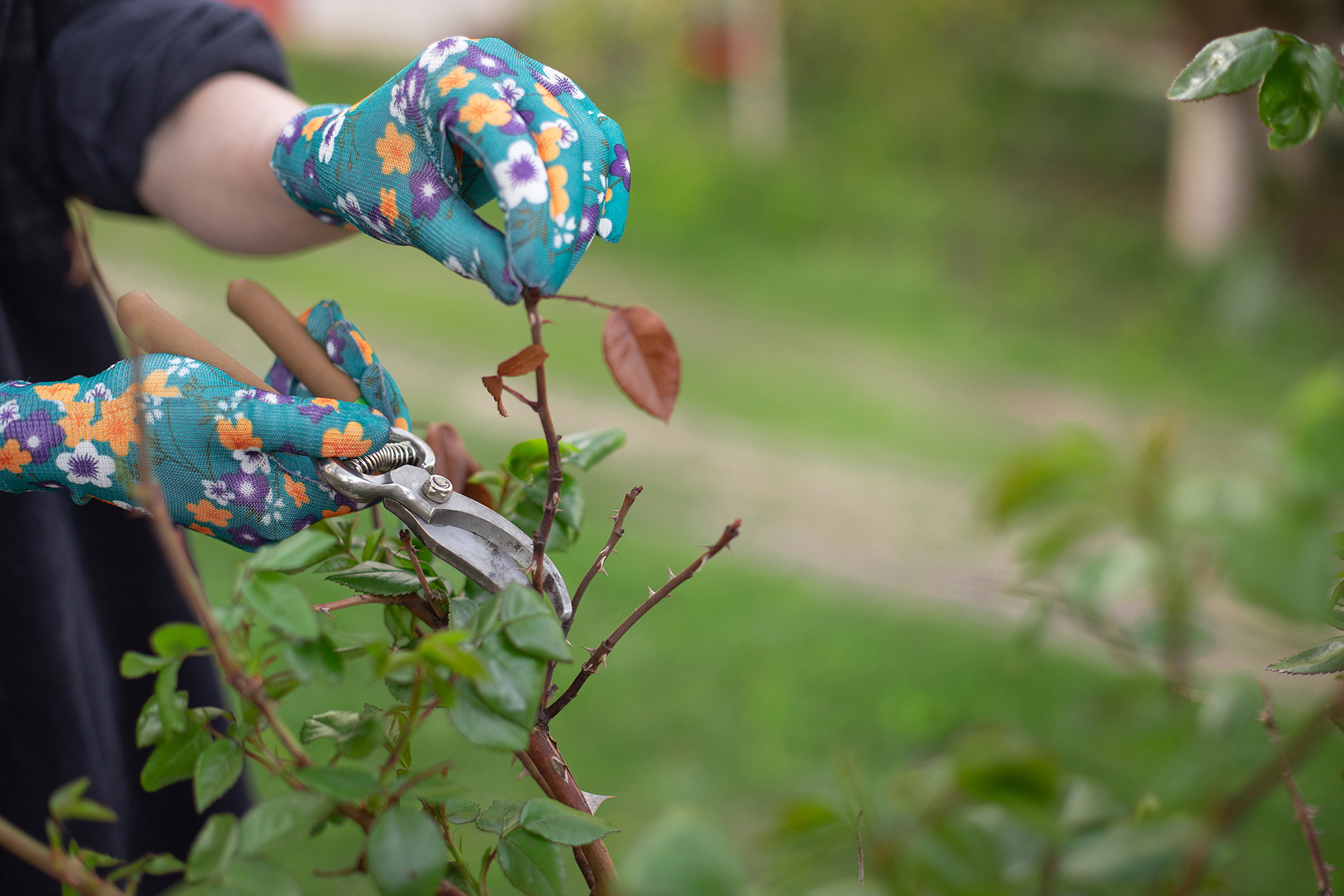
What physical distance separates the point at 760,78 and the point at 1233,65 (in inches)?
292

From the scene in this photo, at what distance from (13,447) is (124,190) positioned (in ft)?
1.48

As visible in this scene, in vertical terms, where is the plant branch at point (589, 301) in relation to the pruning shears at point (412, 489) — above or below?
above

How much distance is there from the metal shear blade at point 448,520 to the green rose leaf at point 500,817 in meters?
0.17

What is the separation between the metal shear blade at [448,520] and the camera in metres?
0.78

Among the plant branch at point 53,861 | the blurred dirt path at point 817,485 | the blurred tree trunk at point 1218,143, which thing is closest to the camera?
the plant branch at point 53,861

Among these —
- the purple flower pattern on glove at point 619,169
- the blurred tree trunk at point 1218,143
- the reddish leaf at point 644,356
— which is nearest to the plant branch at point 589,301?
the reddish leaf at point 644,356

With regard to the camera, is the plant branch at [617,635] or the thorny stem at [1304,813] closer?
the thorny stem at [1304,813]

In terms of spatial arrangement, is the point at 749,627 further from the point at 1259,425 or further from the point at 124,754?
the point at 1259,425

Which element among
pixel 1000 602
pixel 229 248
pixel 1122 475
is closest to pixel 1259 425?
pixel 1000 602

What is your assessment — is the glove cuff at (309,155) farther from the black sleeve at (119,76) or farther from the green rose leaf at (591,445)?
the green rose leaf at (591,445)

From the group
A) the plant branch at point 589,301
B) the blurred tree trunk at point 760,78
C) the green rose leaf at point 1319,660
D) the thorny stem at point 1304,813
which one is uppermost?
the blurred tree trunk at point 760,78

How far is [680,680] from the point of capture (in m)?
2.76

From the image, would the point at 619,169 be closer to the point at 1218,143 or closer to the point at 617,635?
the point at 617,635

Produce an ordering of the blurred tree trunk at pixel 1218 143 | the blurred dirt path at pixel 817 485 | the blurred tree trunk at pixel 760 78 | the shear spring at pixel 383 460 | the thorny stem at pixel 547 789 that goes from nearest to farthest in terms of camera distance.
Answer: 1. the thorny stem at pixel 547 789
2. the shear spring at pixel 383 460
3. the blurred dirt path at pixel 817 485
4. the blurred tree trunk at pixel 1218 143
5. the blurred tree trunk at pixel 760 78
